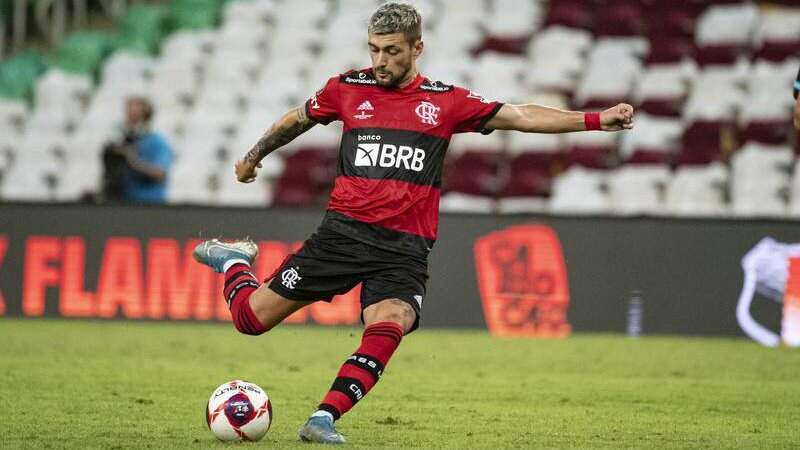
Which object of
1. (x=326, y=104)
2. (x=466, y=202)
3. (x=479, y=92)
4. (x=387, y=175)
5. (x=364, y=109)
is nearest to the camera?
(x=387, y=175)

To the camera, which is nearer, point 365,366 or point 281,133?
point 365,366

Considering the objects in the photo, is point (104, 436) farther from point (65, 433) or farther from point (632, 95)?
point (632, 95)

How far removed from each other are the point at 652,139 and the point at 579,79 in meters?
1.80

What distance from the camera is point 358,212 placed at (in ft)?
22.0

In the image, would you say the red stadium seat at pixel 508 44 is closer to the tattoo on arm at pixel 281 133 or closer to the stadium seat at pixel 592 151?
the stadium seat at pixel 592 151

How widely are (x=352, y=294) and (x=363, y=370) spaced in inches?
298

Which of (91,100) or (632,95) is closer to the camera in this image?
(632,95)

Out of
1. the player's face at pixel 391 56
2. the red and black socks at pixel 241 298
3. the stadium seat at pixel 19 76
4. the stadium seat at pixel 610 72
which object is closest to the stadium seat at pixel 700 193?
the stadium seat at pixel 610 72

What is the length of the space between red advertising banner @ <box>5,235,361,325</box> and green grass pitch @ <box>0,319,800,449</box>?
19cm

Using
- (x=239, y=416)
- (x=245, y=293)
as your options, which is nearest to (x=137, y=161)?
(x=245, y=293)

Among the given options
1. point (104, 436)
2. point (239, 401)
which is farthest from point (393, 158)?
point (104, 436)

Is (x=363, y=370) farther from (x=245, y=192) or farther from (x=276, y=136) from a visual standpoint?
(x=245, y=192)

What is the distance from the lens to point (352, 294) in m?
13.9

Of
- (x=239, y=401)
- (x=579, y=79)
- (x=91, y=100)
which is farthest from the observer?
(x=91, y=100)
